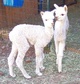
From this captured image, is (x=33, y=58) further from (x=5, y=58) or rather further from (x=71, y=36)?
(x=71, y=36)

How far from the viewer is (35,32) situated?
4.02m

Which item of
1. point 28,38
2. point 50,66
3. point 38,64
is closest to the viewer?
point 28,38

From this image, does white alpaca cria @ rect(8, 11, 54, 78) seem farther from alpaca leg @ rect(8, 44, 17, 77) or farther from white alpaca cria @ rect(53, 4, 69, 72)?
white alpaca cria @ rect(53, 4, 69, 72)

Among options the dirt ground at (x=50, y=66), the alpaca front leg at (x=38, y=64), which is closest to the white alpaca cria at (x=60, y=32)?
the dirt ground at (x=50, y=66)

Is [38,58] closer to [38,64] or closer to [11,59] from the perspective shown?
[38,64]

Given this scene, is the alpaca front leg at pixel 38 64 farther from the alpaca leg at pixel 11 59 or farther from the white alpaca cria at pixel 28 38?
the alpaca leg at pixel 11 59

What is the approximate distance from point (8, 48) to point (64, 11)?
1.83 m

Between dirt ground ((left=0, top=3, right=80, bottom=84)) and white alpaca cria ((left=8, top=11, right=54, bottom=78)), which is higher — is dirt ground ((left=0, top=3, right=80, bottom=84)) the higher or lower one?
the lower one

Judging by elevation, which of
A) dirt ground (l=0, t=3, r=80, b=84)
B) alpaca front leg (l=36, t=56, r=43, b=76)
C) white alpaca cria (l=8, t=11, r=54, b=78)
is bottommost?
dirt ground (l=0, t=3, r=80, b=84)

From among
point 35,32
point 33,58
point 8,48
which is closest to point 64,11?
point 35,32

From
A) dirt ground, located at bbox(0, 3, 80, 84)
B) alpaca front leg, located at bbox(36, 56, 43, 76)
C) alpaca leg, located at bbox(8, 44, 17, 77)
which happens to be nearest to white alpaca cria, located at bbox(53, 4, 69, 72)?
dirt ground, located at bbox(0, 3, 80, 84)

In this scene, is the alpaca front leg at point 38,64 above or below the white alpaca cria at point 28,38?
below

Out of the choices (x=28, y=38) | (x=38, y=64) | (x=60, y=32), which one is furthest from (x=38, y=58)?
(x=60, y=32)

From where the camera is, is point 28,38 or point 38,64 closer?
point 28,38
